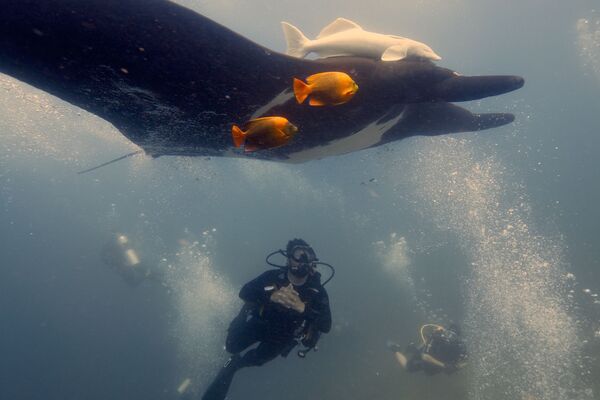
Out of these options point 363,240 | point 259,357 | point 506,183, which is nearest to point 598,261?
point 363,240

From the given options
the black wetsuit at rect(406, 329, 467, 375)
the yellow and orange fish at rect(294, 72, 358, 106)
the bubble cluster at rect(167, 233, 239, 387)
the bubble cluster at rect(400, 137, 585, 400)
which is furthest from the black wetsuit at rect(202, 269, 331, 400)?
the bubble cluster at rect(167, 233, 239, 387)

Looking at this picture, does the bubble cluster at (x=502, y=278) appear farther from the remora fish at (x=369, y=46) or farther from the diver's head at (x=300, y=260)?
the remora fish at (x=369, y=46)

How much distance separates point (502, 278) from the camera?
3122 cm

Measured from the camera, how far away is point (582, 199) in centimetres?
5794

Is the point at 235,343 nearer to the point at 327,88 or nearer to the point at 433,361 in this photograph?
the point at 327,88

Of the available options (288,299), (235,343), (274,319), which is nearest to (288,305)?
(288,299)

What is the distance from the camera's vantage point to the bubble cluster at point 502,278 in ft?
59.0

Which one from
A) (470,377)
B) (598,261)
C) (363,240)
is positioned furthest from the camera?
(363,240)

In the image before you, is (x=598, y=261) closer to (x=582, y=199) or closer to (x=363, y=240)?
(x=363, y=240)

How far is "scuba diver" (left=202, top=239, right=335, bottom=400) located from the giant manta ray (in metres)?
2.12

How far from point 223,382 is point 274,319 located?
7.82 feet

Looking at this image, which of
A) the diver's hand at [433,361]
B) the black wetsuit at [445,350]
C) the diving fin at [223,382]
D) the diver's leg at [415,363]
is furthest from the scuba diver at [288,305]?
the diver's leg at [415,363]

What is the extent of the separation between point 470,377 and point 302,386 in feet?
25.3

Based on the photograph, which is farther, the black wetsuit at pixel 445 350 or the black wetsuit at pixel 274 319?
the black wetsuit at pixel 445 350
